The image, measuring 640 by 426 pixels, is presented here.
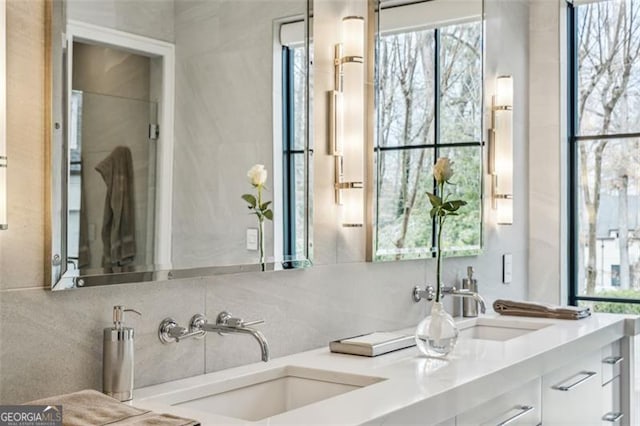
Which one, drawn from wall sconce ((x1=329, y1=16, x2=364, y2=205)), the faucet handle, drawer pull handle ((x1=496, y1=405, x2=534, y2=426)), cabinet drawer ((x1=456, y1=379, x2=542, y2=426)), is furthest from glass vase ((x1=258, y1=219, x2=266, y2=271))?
drawer pull handle ((x1=496, y1=405, x2=534, y2=426))

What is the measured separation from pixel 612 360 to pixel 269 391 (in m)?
1.57

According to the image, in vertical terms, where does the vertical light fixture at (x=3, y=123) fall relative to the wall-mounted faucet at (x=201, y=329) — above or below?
above

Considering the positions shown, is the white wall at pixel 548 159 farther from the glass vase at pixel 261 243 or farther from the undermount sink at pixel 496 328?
the glass vase at pixel 261 243

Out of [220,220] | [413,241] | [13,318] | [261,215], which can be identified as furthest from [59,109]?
[413,241]


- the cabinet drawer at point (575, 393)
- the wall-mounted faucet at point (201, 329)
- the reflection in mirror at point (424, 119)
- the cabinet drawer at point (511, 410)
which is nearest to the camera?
the wall-mounted faucet at point (201, 329)

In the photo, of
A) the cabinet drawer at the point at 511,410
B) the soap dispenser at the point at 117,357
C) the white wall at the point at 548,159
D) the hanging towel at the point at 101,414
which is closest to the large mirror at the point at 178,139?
the soap dispenser at the point at 117,357

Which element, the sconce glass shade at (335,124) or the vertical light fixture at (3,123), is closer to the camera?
the vertical light fixture at (3,123)

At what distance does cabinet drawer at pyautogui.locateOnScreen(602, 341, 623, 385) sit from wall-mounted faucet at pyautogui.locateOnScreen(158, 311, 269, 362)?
1.60 m

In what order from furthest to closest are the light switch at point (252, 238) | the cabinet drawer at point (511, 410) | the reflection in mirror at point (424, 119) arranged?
1. the reflection in mirror at point (424, 119)
2. the light switch at point (252, 238)
3. the cabinet drawer at point (511, 410)

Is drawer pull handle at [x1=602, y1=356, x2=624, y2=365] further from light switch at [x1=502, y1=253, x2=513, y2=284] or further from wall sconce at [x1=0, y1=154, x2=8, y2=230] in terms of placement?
wall sconce at [x1=0, y1=154, x2=8, y2=230]

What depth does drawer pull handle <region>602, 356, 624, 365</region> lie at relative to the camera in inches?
113

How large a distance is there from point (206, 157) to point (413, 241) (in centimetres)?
112

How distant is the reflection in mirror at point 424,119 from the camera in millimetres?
2656

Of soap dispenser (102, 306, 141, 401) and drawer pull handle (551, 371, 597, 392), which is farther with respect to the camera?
drawer pull handle (551, 371, 597, 392)
